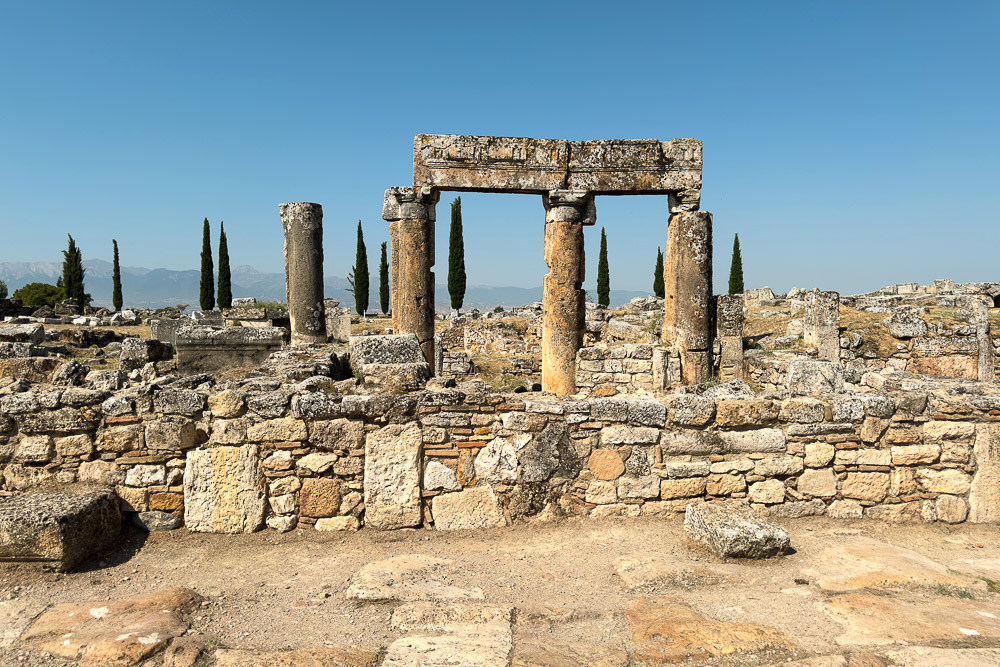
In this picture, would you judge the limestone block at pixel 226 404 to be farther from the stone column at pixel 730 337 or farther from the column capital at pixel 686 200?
the stone column at pixel 730 337

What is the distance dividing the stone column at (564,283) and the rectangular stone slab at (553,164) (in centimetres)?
33

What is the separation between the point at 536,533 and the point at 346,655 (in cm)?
195

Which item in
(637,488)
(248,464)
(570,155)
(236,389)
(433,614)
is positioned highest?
(570,155)

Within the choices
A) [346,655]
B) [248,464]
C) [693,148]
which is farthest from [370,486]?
[693,148]

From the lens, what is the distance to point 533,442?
4.86 m

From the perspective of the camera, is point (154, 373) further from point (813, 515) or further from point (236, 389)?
point (813, 515)

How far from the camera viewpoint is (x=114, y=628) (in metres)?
3.26

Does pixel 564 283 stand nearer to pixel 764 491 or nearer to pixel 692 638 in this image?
pixel 764 491

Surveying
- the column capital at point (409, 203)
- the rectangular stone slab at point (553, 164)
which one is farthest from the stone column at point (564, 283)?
the column capital at point (409, 203)

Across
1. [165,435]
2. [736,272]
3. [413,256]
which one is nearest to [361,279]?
[736,272]

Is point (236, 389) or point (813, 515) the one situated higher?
point (236, 389)

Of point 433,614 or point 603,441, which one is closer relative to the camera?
point 433,614

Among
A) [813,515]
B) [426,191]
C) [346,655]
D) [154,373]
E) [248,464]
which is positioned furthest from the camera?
[426,191]

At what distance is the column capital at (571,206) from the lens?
1112cm
